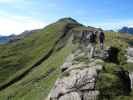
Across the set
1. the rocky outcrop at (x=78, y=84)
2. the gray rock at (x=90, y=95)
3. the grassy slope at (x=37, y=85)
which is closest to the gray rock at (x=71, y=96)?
the rocky outcrop at (x=78, y=84)

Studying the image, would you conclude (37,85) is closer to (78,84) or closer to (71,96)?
(78,84)

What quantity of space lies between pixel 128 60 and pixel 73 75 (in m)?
25.6

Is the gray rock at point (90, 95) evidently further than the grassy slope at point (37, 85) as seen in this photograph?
No

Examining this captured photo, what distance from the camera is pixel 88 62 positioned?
45.6 metres

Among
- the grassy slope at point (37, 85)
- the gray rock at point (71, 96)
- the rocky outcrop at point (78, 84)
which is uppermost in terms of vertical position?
the rocky outcrop at point (78, 84)

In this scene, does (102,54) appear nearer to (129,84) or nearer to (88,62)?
(88,62)

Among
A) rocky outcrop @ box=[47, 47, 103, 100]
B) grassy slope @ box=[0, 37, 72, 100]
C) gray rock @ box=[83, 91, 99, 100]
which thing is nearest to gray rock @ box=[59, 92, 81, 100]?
rocky outcrop @ box=[47, 47, 103, 100]

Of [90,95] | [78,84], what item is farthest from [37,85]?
[90,95]

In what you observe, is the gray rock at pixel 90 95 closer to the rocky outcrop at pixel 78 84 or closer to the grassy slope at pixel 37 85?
the rocky outcrop at pixel 78 84

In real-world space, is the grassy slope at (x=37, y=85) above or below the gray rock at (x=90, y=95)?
below

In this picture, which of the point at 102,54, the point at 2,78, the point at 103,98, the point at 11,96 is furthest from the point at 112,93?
the point at 2,78

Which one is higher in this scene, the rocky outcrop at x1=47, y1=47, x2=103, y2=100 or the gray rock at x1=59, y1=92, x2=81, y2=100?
the rocky outcrop at x1=47, y1=47, x2=103, y2=100

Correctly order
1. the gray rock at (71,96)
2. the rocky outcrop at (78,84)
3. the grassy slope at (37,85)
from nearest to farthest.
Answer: the gray rock at (71,96), the rocky outcrop at (78,84), the grassy slope at (37,85)

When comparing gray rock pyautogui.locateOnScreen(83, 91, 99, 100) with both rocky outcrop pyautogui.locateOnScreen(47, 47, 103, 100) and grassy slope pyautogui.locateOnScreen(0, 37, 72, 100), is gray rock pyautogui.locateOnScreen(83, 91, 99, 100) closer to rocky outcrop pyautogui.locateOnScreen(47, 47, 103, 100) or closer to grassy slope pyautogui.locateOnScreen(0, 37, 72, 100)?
rocky outcrop pyautogui.locateOnScreen(47, 47, 103, 100)
